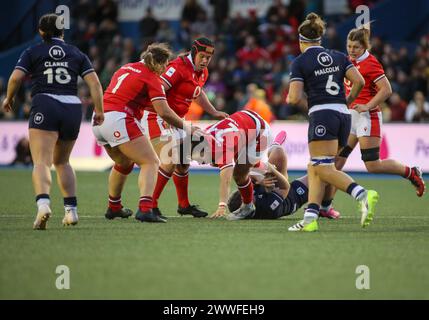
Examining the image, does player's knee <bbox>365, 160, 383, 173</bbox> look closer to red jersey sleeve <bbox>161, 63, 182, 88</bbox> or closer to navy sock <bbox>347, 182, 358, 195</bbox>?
navy sock <bbox>347, 182, 358, 195</bbox>

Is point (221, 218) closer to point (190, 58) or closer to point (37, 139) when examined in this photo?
point (190, 58)

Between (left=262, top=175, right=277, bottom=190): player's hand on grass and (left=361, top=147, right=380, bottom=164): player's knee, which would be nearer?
(left=262, top=175, right=277, bottom=190): player's hand on grass

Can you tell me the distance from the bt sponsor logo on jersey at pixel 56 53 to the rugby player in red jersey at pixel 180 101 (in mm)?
2005

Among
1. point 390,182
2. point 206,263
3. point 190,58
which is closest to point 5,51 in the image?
point 390,182

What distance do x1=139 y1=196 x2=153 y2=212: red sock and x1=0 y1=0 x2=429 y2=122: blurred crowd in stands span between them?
40.3 ft

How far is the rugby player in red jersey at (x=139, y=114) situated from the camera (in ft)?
35.0

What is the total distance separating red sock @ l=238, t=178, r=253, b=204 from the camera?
11.6m

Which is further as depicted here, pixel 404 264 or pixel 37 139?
pixel 37 139

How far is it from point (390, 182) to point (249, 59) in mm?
7494

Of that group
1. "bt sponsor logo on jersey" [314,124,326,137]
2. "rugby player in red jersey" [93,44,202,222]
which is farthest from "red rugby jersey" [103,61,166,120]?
"bt sponsor logo on jersey" [314,124,326,137]

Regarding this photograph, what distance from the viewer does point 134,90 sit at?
35.6 ft

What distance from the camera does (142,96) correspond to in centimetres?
1095

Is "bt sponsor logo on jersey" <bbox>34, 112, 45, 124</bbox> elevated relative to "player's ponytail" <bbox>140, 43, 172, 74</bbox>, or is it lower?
lower
